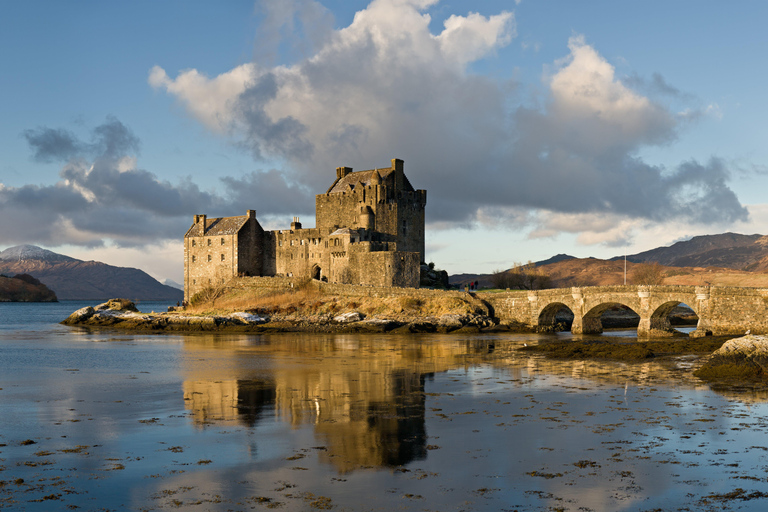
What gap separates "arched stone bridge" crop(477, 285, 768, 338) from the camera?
45.8m

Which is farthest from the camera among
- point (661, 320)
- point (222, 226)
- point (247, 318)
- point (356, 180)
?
point (222, 226)

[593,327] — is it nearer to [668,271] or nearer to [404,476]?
[404,476]

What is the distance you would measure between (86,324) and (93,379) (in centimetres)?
5715

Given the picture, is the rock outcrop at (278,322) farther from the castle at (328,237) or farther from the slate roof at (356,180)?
the slate roof at (356,180)

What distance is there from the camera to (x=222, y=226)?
294 feet

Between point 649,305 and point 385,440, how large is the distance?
1547 inches

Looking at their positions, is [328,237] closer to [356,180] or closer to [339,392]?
[356,180]

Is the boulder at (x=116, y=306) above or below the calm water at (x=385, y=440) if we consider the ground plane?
above

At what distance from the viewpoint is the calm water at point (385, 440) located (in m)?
12.1

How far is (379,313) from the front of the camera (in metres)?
66.4

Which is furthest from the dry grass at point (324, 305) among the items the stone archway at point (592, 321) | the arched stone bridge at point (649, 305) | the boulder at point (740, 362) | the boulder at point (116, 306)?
the boulder at point (740, 362)

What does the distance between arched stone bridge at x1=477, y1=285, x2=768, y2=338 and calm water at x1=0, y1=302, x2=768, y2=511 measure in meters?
18.0

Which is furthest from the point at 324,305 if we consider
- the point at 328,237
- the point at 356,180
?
the point at 356,180

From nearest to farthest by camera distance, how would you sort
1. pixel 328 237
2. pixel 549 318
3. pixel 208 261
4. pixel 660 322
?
pixel 660 322, pixel 549 318, pixel 328 237, pixel 208 261
